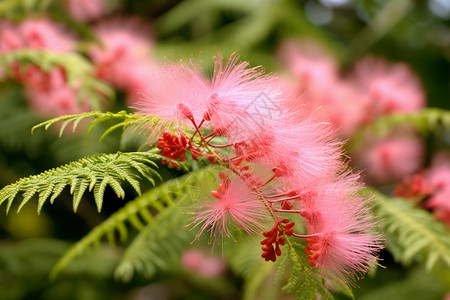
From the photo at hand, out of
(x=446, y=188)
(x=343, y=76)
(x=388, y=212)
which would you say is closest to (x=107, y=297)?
(x=388, y=212)

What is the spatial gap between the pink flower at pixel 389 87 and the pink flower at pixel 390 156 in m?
0.13

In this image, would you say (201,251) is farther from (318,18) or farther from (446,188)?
(318,18)

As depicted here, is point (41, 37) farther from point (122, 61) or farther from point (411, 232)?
point (411, 232)

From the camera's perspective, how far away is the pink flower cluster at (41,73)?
1.58 metres

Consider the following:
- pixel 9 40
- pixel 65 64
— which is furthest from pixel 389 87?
pixel 9 40

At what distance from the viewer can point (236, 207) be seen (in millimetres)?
771

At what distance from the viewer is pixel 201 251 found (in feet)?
6.66

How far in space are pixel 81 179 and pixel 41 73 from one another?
1024 mm

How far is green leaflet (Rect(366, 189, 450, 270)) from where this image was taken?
1.15 m

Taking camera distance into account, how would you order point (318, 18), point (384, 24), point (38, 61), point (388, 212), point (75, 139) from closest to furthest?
1. point (388, 212)
2. point (38, 61)
3. point (75, 139)
4. point (384, 24)
5. point (318, 18)

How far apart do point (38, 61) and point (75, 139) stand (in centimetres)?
34

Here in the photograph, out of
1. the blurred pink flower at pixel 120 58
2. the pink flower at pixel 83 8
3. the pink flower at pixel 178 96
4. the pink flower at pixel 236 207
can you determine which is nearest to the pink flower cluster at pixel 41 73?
the blurred pink flower at pixel 120 58

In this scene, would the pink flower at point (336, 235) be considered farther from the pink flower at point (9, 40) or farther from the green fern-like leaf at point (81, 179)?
the pink flower at point (9, 40)

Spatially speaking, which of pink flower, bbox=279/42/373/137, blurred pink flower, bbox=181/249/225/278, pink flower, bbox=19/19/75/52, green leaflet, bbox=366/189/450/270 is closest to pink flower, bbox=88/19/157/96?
pink flower, bbox=19/19/75/52
